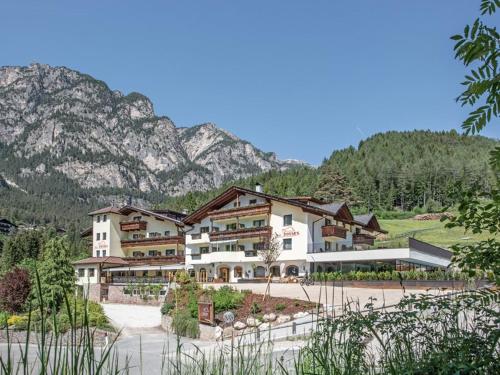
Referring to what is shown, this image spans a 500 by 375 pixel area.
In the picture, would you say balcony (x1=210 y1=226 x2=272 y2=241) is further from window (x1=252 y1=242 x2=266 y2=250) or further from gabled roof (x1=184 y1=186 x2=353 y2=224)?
gabled roof (x1=184 y1=186 x2=353 y2=224)

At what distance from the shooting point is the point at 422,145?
130 m

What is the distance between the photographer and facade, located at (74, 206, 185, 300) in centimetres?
4828

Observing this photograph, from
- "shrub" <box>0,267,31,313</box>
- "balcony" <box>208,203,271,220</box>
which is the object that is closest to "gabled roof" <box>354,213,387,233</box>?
"balcony" <box>208,203,271,220</box>

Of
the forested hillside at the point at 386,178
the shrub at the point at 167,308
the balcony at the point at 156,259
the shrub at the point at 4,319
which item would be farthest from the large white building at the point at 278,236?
the forested hillside at the point at 386,178

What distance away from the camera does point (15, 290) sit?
2866 cm

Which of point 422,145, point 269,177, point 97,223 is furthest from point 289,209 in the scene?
point 422,145

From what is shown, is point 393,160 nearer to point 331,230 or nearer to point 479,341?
point 331,230

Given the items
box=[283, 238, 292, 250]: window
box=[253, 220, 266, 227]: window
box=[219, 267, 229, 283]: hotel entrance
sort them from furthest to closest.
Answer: box=[219, 267, 229, 283]: hotel entrance, box=[253, 220, 266, 227]: window, box=[283, 238, 292, 250]: window

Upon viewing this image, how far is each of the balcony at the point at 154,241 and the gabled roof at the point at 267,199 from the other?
216 centimetres

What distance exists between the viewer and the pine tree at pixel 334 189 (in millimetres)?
83688

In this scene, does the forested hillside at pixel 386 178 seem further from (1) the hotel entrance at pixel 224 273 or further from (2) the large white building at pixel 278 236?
(1) the hotel entrance at pixel 224 273

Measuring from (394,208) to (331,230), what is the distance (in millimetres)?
60871

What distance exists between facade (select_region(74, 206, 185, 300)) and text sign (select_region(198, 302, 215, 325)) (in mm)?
23642

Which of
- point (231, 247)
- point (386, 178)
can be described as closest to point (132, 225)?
point (231, 247)
